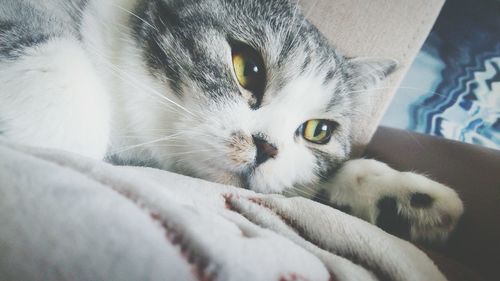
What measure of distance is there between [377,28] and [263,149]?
1.80 feet

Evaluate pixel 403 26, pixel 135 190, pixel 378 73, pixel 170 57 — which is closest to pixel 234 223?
pixel 135 190

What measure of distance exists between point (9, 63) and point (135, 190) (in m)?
0.33

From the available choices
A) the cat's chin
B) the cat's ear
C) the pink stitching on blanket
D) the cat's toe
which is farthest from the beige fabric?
the pink stitching on blanket

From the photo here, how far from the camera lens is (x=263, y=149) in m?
0.60

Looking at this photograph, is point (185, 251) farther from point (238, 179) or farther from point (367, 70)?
point (367, 70)


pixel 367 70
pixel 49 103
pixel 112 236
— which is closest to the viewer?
pixel 112 236

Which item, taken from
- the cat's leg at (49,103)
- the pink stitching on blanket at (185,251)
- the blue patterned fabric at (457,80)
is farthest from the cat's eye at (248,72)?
the blue patterned fabric at (457,80)

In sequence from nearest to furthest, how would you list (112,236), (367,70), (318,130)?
(112,236) → (318,130) → (367,70)

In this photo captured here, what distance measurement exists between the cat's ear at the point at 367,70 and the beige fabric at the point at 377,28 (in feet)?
0.15

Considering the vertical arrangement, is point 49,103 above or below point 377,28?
below

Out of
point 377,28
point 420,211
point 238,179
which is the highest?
point 377,28

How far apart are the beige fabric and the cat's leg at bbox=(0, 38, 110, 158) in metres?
0.60

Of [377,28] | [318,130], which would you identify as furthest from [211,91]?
[377,28]

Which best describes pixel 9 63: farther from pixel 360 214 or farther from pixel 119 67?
pixel 360 214
